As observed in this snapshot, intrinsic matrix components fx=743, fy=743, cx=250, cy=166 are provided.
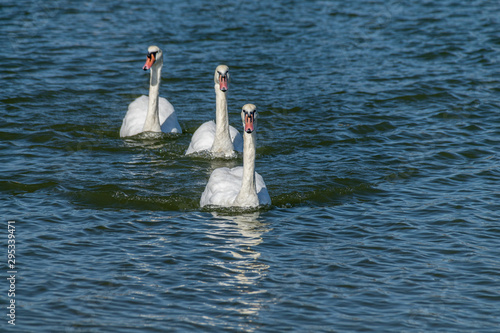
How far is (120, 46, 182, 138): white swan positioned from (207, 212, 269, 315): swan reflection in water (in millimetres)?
4769

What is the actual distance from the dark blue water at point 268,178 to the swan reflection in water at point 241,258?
4 cm

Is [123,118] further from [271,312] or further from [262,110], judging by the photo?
[271,312]

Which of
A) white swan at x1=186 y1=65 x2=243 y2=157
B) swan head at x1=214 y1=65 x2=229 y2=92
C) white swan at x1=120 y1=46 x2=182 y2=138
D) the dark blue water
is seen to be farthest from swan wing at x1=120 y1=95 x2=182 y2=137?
swan head at x1=214 y1=65 x2=229 y2=92

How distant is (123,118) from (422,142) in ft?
23.0

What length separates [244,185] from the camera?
1217cm

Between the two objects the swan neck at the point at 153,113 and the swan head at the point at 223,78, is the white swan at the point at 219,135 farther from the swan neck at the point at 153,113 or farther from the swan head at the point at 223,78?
the swan neck at the point at 153,113

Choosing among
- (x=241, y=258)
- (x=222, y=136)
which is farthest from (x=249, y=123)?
(x=222, y=136)

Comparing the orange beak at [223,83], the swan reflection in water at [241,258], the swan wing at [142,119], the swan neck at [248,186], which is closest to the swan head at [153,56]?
the swan wing at [142,119]

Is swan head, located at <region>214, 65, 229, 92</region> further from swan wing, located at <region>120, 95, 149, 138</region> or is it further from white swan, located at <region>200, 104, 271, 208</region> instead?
swan wing, located at <region>120, 95, 149, 138</region>

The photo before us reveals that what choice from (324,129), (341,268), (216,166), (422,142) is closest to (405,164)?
(422,142)

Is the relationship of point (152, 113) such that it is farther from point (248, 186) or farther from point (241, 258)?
point (241, 258)

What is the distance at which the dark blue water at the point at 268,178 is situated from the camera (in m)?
9.32

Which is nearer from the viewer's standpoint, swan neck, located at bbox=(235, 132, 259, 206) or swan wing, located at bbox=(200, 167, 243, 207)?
swan neck, located at bbox=(235, 132, 259, 206)

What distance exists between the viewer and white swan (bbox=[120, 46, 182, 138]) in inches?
648
